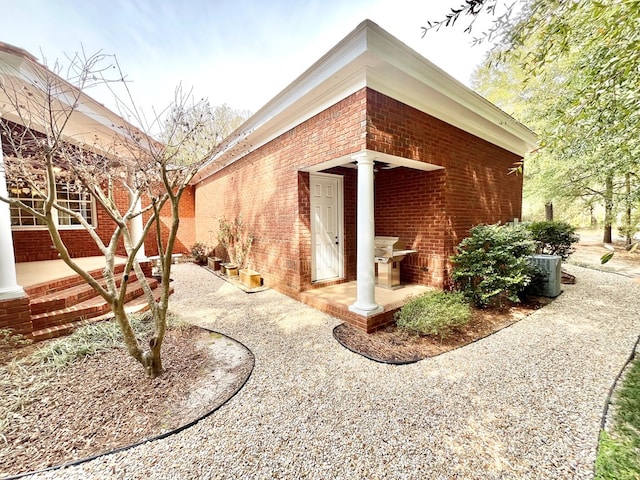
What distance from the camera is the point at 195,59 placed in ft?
12.4

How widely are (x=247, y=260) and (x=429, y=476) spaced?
6.34 meters

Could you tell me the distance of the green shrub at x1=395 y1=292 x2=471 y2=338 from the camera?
139 inches

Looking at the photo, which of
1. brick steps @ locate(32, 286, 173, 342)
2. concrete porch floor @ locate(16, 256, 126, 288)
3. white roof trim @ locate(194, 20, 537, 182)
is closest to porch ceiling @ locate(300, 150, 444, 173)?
white roof trim @ locate(194, 20, 537, 182)

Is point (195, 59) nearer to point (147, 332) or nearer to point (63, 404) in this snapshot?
point (147, 332)

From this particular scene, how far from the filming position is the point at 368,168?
3.76 metres

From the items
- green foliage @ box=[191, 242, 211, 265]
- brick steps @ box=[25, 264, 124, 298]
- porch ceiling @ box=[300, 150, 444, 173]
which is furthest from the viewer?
green foliage @ box=[191, 242, 211, 265]

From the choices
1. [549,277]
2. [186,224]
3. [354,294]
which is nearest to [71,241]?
[186,224]

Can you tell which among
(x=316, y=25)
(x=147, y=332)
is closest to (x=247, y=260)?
(x=147, y=332)

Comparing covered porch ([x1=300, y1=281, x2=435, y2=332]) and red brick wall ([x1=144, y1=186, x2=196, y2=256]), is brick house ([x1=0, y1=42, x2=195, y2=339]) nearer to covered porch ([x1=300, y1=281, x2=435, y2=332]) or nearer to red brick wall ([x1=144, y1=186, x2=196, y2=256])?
covered porch ([x1=300, y1=281, x2=435, y2=332])

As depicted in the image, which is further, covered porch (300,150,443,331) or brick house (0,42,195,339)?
covered porch (300,150,443,331)

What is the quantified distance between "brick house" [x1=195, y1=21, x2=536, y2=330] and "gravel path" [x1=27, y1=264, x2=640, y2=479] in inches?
49.6

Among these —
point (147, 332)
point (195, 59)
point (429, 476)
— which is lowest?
point (429, 476)

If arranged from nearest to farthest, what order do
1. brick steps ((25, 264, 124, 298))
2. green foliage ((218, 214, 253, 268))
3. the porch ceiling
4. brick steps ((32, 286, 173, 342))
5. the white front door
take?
brick steps ((32, 286, 173, 342)) < brick steps ((25, 264, 124, 298)) < the porch ceiling < the white front door < green foliage ((218, 214, 253, 268))

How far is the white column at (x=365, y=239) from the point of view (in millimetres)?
3773
